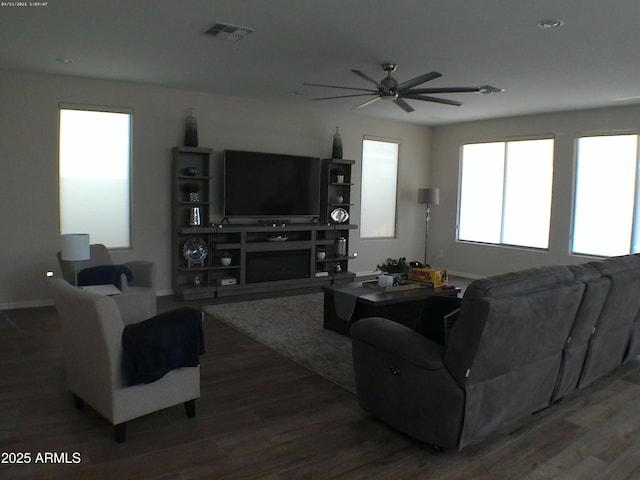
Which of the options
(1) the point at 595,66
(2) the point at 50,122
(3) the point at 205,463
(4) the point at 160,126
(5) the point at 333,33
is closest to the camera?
(3) the point at 205,463

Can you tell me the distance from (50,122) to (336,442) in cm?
510

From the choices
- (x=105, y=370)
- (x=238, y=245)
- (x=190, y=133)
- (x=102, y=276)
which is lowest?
(x=105, y=370)

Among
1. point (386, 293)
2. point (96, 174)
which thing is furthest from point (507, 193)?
point (96, 174)

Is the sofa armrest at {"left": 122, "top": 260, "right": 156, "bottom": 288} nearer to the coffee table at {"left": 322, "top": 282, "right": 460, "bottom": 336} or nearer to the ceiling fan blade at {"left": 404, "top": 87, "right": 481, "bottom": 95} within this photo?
the coffee table at {"left": 322, "top": 282, "right": 460, "bottom": 336}

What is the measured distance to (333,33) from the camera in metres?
4.06

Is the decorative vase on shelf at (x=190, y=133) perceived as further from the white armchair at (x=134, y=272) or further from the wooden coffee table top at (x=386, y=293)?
the wooden coffee table top at (x=386, y=293)

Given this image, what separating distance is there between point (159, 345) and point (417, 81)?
305cm

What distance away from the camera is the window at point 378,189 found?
8594mm

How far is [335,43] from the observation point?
4320 millimetres

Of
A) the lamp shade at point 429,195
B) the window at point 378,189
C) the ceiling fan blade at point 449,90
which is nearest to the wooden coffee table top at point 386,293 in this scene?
the ceiling fan blade at point 449,90

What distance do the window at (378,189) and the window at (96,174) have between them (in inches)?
156

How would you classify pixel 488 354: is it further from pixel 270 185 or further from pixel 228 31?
pixel 270 185

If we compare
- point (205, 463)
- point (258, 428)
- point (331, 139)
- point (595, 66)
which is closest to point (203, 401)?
point (258, 428)

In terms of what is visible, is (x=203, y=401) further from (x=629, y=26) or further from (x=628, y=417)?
(x=629, y=26)
